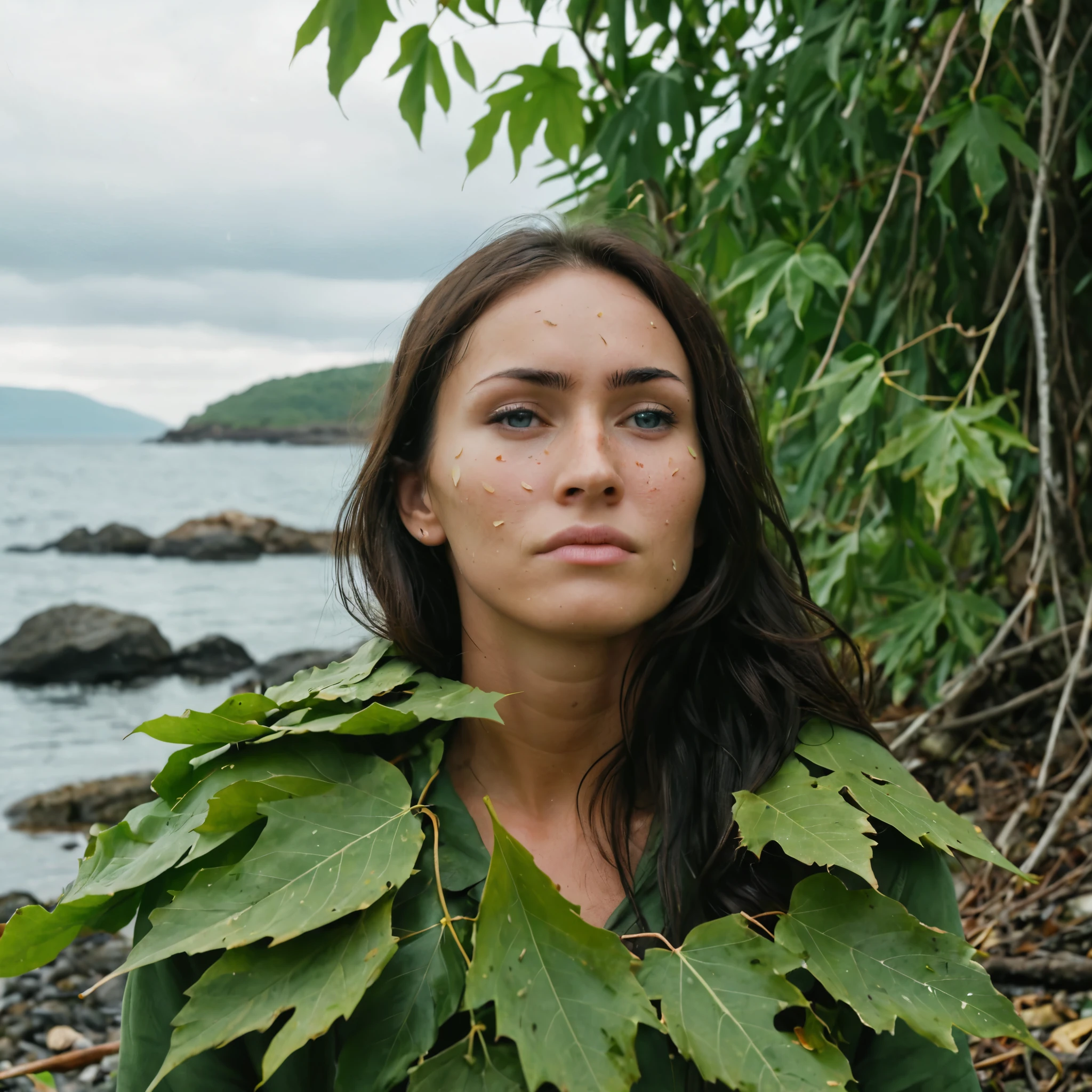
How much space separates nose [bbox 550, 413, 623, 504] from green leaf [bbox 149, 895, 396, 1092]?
1.22 ft

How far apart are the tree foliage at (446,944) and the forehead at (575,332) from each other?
32 cm

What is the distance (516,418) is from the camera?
0.99m

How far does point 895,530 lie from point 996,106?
780 millimetres

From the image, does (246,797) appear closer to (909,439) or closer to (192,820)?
(192,820)

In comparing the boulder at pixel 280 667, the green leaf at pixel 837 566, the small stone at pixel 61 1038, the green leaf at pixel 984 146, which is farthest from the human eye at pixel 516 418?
the boulder at pixel 280 667

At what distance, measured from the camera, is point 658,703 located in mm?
1043

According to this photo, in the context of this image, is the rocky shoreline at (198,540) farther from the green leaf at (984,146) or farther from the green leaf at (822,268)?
the green leaf at (984,146)

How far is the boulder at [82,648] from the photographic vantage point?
Answer: 4.04 meters

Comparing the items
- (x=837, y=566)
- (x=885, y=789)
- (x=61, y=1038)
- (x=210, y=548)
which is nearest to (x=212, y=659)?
(x=210, y=548)

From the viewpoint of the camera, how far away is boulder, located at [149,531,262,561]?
4.72 m

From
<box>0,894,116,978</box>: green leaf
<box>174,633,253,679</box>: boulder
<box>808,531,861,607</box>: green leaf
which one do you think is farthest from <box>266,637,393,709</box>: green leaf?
<box>174,633,253,679</box>: boulder

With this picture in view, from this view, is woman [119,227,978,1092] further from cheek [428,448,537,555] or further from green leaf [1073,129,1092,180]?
green leaf [1073,129,1092,180]

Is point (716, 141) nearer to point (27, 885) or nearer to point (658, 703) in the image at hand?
point (658, 703)

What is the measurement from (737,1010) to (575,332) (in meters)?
0.59
